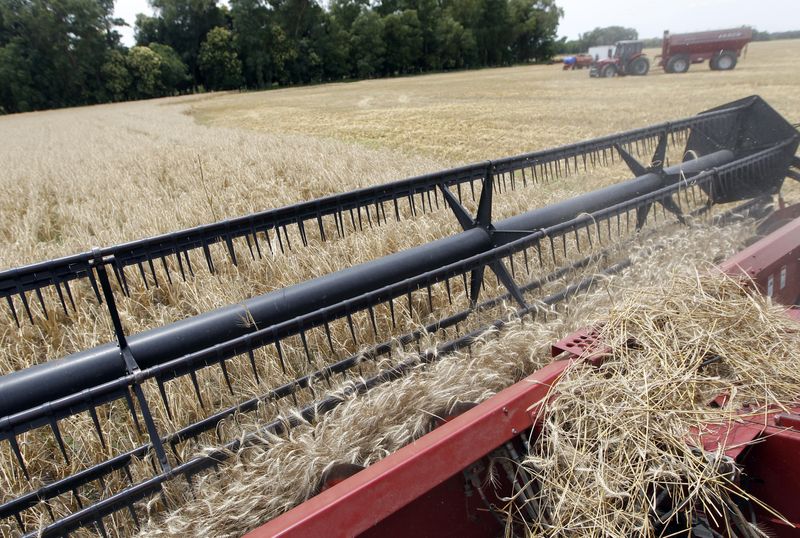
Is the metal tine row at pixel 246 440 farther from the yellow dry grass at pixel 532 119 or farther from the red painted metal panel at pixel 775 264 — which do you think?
the yellow dry grass at pixel 532 119

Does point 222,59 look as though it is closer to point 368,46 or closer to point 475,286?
point 368,46

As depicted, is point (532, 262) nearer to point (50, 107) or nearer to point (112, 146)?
point (112, 146)

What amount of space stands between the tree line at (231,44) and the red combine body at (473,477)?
5987 cm

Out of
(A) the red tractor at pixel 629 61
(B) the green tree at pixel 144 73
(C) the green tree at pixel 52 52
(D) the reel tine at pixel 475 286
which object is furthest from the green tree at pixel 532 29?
(D) the reel tine at pixel 475 286

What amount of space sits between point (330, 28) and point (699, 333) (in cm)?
6348

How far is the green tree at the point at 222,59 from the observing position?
56.8m

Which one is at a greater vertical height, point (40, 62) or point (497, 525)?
point (40, 62)

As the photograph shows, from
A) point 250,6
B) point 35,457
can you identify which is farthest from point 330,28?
point 35,457

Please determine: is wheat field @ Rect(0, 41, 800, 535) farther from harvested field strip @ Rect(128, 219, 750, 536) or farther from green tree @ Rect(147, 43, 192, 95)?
green tree @ Rect(147, 43, 192, 95)

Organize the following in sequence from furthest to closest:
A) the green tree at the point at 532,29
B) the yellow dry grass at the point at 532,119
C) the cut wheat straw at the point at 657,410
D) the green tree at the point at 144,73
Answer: the green tree at the point at 532,29 → the green tree at the point at 144,73 → the yellow dry grass at the point at 532,119 → the cut wheat straw at the point at 657,410

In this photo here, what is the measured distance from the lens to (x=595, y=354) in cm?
166

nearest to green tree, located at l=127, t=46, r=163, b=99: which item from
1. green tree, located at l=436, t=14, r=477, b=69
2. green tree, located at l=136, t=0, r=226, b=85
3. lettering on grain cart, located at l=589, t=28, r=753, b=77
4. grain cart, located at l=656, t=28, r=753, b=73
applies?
green tree, located at l=136, t=0, r=226, b=85

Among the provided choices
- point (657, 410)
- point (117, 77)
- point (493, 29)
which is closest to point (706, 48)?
point (657, 410)

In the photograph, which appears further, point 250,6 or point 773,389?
point 250,6
